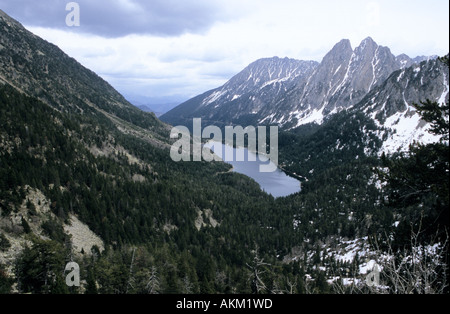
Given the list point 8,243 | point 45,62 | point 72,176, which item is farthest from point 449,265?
point 45,62

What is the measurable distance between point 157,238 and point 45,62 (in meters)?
171

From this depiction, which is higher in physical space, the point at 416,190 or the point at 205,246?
the point at 416,190

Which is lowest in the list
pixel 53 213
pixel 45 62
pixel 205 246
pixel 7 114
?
pixel 205 246

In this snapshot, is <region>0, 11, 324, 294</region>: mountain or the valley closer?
the valley

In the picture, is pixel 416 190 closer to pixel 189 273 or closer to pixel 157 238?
pixel 189 273

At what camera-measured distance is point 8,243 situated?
35531 millimetres

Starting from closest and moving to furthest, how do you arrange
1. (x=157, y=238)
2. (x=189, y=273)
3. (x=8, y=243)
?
(x=8, y=243), (x=189, y=273), (x=157, y=238)

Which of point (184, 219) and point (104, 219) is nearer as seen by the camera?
point (104, 219)

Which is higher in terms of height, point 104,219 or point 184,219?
point 104,219

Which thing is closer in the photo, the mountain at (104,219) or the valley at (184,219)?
the valley at (184,219)
